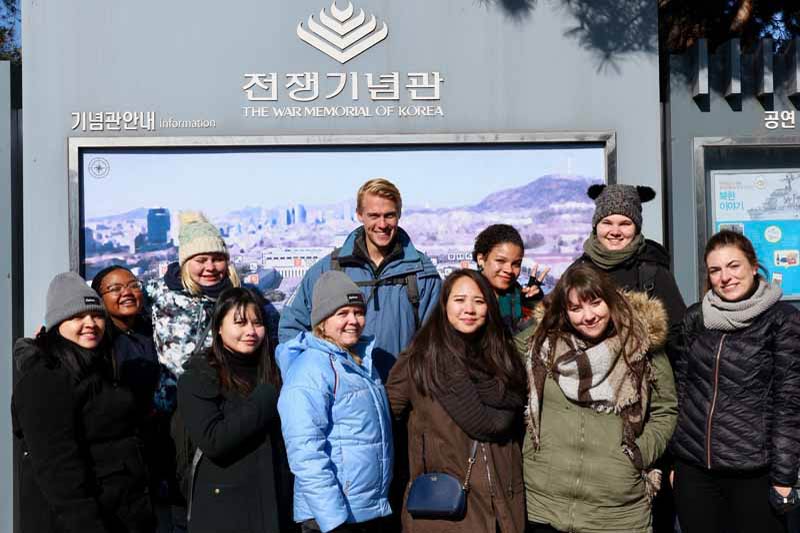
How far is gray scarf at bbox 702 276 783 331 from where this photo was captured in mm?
3885

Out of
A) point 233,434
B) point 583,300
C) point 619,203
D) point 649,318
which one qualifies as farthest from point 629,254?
point 233,434

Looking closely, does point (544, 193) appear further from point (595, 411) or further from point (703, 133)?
point (595, 411)

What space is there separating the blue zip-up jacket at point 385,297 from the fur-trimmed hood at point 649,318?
86 cm

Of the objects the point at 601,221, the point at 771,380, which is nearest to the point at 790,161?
the point at 601,221

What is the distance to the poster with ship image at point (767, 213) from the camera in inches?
248

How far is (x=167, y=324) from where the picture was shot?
4574mm

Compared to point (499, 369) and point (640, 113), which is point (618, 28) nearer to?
point (640, 113)

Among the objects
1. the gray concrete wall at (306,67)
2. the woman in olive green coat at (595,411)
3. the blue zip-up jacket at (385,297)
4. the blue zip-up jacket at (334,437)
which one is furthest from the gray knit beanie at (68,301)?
the gray concrete wall at (306,67)

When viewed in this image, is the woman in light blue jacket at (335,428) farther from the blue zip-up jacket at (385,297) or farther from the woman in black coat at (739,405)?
the woman in black coat at (739,405)

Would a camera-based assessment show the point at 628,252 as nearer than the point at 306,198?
Yes

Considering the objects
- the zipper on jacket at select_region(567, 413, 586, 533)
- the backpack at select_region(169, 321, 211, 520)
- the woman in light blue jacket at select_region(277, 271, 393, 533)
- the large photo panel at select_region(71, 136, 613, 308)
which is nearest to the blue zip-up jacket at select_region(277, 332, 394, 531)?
the woman in light blue jacket at select_region(277, 271, 393, 533)

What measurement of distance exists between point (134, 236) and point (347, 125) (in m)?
1.59

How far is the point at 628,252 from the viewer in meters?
4.53

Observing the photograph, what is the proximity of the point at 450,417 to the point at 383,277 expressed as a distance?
44.5 inches
